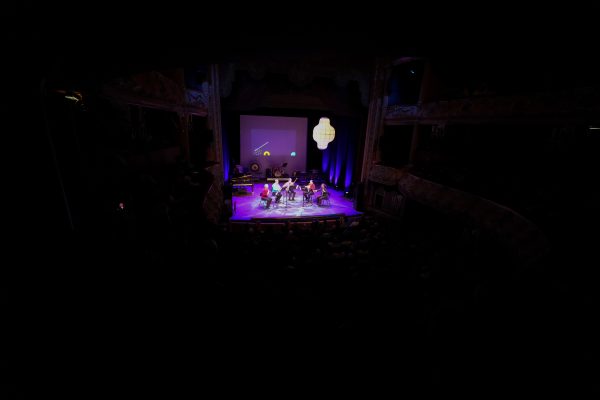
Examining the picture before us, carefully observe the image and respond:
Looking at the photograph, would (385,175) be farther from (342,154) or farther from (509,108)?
(509,108)

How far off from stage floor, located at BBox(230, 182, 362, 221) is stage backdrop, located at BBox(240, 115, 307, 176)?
273cm

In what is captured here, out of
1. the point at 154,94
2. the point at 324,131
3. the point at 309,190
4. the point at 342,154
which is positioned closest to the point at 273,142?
the point at 342,154

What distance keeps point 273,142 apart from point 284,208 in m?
5.89

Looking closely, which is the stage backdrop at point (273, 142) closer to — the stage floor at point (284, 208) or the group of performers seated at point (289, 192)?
the stage floor at point (284, 208)

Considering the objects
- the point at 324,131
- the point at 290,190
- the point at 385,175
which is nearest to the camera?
the point at 324,131

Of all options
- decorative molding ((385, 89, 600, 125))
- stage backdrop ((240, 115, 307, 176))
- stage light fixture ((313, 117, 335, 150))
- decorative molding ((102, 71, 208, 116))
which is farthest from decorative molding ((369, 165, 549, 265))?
decorative molding ((102, 71, 208, 116))

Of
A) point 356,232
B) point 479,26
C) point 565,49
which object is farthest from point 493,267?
point 479,26

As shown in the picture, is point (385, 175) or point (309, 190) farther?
point (309, 190)

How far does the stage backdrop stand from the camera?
15.6 meters

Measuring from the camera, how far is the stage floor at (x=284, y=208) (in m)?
10.8

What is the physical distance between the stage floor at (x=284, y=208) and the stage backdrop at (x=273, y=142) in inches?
107

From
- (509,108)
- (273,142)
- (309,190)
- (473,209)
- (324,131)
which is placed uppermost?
(509,108)

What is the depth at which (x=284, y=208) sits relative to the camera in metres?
11.8

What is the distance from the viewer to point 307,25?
1582 millimetres
